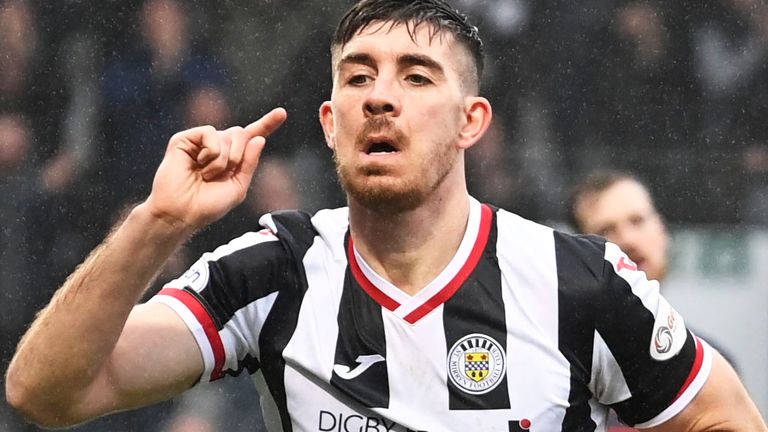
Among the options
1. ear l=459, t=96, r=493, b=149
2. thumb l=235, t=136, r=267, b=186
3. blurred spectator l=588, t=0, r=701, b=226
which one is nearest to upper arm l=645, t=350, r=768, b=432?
ear l=459, t=96, r=493, b=149

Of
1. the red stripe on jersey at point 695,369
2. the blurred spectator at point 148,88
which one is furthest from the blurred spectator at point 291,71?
the red stripe on jersey at point 695,369

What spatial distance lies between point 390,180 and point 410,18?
0.40m

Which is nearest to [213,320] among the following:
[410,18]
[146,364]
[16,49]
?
[146,364]

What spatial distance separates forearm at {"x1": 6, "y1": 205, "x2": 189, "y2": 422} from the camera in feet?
8.59

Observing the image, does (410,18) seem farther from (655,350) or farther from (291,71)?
(291,71)

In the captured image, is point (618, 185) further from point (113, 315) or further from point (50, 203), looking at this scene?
point (113, 315)

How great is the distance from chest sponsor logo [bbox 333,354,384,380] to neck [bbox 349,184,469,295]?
172mm

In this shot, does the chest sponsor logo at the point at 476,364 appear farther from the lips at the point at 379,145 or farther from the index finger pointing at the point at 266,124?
the index finger pointing at the point at 266,124

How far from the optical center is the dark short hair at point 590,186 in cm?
497

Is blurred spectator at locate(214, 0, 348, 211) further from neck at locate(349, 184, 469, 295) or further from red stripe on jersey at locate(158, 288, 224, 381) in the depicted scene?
red stripe on jersey at locate(158, 288, 224, 381)

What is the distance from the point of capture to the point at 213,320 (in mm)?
2967

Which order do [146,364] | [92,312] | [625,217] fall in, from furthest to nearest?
[625,217]
[146,364]
[92,312]

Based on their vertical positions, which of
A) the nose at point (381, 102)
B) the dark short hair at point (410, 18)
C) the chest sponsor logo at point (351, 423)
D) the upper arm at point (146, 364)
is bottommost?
the chest sponsor logo at point (351, 423)

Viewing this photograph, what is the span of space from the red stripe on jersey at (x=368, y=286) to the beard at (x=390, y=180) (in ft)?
0.49
